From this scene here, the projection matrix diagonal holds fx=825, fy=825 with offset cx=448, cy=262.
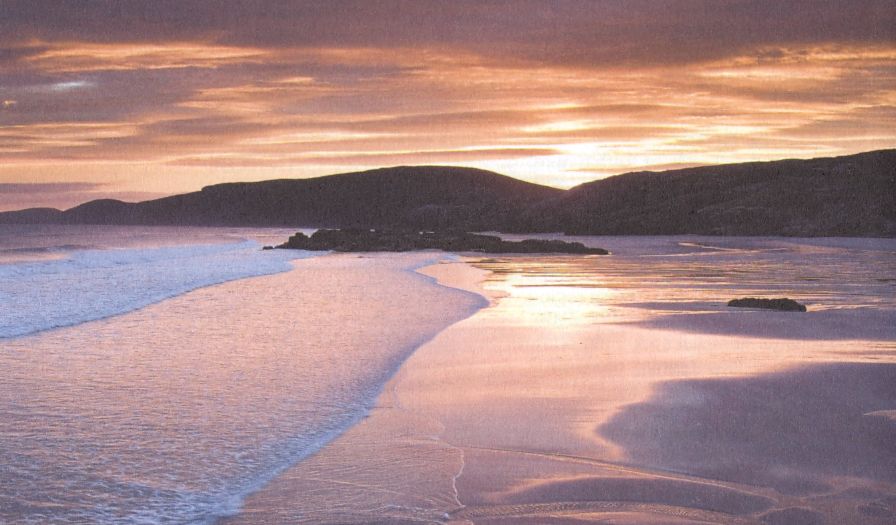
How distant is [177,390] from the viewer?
7.66 metres

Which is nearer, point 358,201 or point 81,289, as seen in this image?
point 81,289

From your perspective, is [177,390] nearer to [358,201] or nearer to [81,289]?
[81,289]

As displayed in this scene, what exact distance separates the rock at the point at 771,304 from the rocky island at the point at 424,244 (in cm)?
2516

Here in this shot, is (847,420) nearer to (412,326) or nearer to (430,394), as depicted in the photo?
(430,394)

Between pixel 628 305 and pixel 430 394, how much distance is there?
7.52 m

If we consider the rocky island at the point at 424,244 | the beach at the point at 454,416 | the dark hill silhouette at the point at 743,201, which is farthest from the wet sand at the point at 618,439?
the dark hill silhouette at the point at 743,201

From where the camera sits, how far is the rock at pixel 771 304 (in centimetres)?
1321

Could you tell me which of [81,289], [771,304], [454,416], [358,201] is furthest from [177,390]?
[358,201]

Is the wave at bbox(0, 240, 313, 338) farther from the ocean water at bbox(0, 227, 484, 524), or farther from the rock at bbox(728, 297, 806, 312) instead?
the rock at bbox(728, 297, 806, 312)

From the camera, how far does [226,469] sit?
5.35 metres

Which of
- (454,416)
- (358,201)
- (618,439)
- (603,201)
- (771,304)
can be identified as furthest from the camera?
(358,201)

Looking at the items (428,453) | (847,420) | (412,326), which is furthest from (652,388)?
(412,326)

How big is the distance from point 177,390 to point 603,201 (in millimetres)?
102430

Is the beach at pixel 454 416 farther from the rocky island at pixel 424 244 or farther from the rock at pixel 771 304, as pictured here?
the rocky island at pixel 424 244
